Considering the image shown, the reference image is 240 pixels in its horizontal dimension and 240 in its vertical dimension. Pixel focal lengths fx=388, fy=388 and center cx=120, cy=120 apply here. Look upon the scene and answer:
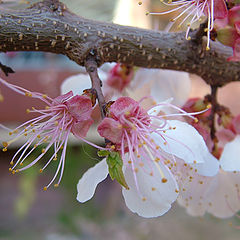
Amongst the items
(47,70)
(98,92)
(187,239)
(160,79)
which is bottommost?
(187,239)

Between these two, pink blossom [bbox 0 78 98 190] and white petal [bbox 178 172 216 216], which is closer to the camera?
pink blossom [bbox 0 78 98 190]

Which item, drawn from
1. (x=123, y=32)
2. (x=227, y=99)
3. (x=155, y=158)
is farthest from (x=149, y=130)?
(x=227, y=99)

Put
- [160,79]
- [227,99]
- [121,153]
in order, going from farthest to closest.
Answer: [227,99] < [160,79] < [121,153]

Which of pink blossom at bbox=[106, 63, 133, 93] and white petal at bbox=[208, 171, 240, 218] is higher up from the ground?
pink blossom at bbox=[106, 63, 133, 93]

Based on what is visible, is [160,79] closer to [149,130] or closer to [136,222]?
[149,130]

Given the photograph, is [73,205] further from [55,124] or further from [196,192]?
[55,124]

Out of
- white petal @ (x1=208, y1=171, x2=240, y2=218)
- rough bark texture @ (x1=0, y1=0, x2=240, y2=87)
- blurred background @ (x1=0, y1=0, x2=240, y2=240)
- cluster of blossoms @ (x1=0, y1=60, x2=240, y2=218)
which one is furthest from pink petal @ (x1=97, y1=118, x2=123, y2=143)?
blurred background @ (x1=0, y1=0, x2=240, y2=240)

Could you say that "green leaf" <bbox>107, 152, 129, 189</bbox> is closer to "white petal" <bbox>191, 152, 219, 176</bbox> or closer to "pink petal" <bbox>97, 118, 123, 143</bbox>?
"pink petal" <bbox>97, 118, 123, 143</bbox>

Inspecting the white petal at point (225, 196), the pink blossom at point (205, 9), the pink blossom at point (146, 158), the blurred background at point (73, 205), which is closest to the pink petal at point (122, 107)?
the pink blossom at point (146, 158)
